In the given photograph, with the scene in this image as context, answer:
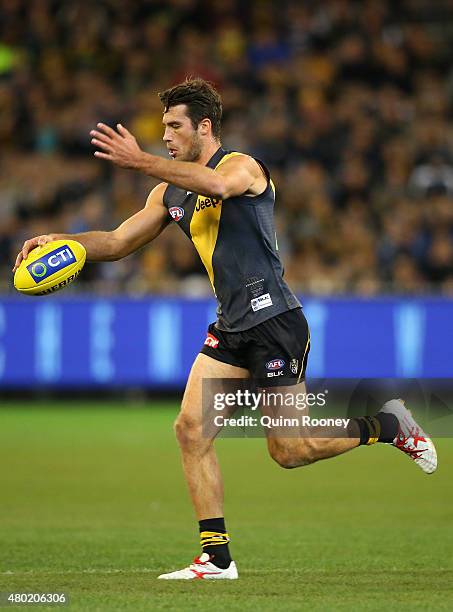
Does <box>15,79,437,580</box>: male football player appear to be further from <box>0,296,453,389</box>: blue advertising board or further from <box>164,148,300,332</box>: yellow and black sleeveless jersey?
<box>0,296,453,389</box>: blue advertising board

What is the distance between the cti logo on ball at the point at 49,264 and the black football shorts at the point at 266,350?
3.04 ft

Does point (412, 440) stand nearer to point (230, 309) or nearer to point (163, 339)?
point (230, 309)

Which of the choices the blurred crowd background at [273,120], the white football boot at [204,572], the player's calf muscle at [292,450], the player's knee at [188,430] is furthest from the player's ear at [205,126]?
the blurred crowd background at [273,120]

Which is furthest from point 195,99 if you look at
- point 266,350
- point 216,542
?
point 216,542

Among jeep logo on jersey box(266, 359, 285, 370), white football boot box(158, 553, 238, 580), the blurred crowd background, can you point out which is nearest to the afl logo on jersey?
jeep logo on jersey box(266, 359, 285, 370)

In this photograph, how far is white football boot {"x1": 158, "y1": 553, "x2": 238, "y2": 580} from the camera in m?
7.12

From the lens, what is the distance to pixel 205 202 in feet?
24.7

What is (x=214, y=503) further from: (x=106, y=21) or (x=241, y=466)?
(x=106, y=21)

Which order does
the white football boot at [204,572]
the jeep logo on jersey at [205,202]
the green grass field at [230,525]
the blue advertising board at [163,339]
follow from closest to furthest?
the green grass field at [230,525], the white football boot at [204,572], the jeep logo on jersey at [205,202], the blue advertising board at [163,339]

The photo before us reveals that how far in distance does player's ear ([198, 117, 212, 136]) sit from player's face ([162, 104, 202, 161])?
3 cm

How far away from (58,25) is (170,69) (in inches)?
93.9

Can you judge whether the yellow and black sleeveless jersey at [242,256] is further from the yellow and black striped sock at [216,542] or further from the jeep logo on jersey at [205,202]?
the yellow and black striped sock at [216,542]

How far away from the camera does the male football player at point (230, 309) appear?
725cm

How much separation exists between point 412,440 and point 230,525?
227cm
